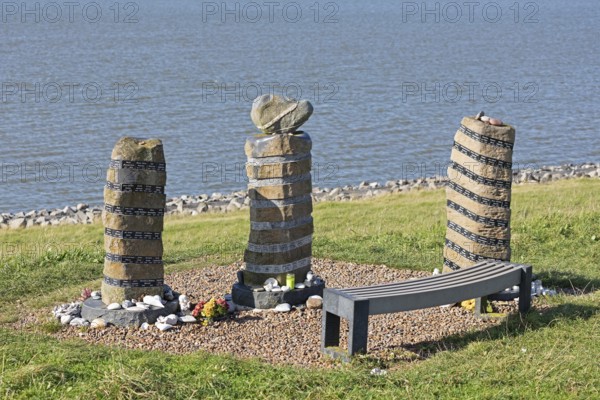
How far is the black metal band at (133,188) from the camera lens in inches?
505

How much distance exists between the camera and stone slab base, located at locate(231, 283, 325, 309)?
13.5 metres

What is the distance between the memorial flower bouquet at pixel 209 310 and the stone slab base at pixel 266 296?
0.63 meters

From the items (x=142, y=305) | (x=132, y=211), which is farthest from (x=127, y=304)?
(x=132, y=211)

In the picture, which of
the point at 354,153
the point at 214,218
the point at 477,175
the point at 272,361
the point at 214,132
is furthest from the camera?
the point at 214,132

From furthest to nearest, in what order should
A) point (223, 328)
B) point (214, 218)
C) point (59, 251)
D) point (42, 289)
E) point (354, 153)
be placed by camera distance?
point (354, 153) < point (214, 218) < point (59, 251) < point (42, 289) < point (223, 328)

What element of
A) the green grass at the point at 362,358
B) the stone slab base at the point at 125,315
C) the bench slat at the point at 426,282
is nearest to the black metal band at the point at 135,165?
the stone slab base at the point at 125,315

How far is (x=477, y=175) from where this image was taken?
44.6 feet

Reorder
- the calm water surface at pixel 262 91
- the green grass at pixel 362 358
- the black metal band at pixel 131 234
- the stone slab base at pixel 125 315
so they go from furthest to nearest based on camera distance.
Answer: the calm water surface at pixel 262 91
the black metal band at pixel 131 234
the stone slab base at pixel 125 315
the green grass at pixel 362 358

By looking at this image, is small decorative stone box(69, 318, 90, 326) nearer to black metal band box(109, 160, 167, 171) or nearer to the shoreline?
black metal band box(109, 160, 167, 171)

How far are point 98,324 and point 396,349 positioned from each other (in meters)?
3.46

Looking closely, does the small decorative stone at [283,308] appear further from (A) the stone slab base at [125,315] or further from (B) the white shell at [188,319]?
(A) the stone slab base at [125,315]

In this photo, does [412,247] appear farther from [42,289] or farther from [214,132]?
[214,132]

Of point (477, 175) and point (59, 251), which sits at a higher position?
point (477, 175)

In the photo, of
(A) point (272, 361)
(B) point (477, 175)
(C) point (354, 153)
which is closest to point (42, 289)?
(A) point (272, 361)
